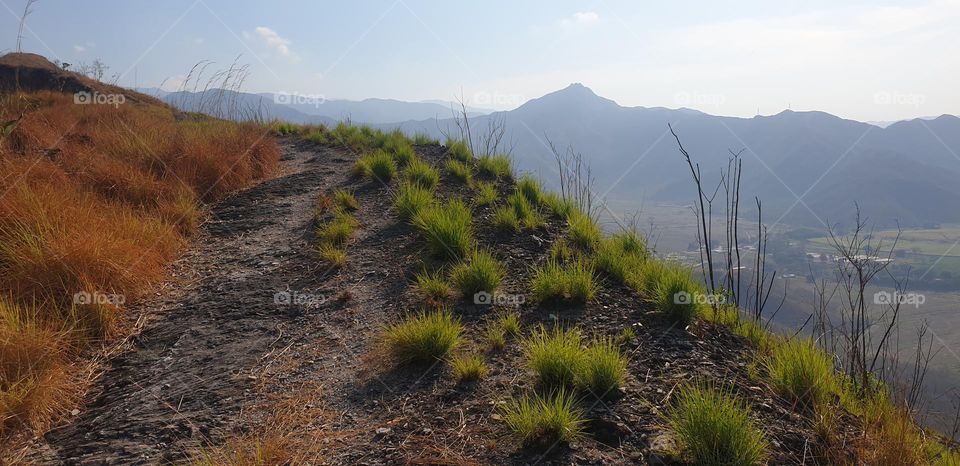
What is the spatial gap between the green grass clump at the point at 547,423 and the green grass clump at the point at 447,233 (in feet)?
7.34

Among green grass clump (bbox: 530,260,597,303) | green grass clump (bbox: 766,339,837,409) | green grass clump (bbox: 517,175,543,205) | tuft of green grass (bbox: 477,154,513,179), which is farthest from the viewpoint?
tuft of green grass (bbox: 477,154,513,179)

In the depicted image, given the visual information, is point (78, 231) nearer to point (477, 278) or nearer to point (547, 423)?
point (477, 278)

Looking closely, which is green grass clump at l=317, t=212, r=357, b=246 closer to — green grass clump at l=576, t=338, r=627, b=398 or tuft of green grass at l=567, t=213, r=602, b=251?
tuft of green grass at l=567, t=213, r=602, b=251

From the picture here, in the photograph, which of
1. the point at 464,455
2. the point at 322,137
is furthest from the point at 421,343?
the point at 322,137

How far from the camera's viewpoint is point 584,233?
15.8 ft

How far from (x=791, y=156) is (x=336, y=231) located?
88147 millimetres

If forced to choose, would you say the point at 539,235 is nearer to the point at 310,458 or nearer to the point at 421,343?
the point at 421,343

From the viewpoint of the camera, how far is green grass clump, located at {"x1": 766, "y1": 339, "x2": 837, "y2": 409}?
2.34 m

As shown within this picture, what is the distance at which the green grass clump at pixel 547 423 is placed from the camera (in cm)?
209

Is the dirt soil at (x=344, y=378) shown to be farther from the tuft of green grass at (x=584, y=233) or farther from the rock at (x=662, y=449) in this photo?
the tuft of green grass at (x=584, y=233)

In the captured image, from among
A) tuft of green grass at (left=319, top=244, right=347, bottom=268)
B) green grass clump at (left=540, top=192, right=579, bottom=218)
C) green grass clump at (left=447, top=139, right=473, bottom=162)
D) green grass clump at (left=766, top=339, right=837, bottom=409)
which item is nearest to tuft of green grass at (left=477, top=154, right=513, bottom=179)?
green grass clump at (left=447, top=139, right=473, bottom=162)

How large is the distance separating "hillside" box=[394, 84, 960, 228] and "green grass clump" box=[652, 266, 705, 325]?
16.0ft

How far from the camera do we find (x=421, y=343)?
287 centimetres

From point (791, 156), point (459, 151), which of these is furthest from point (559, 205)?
point (791, 156)
